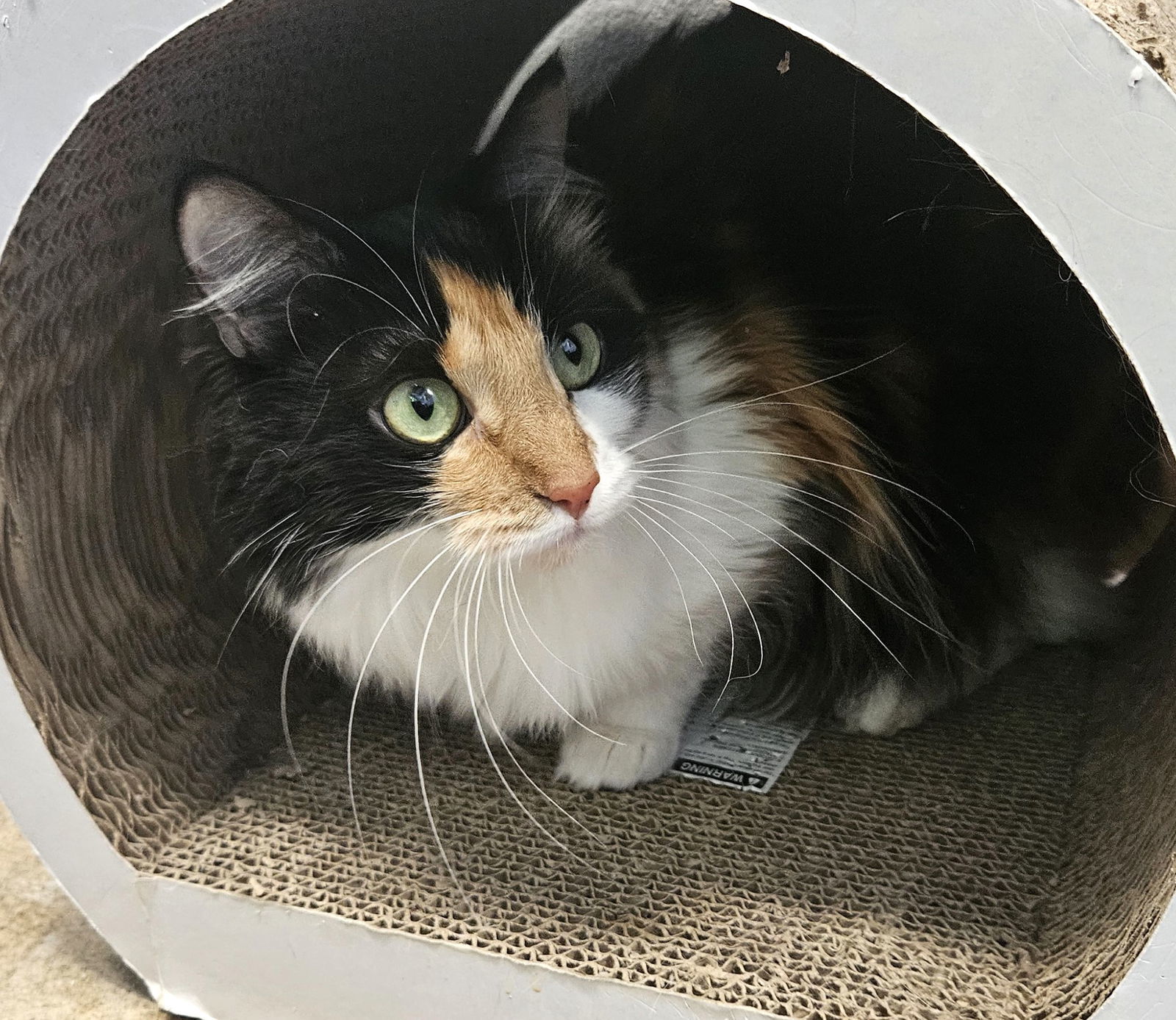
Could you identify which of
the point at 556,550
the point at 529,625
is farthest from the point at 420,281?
the point at 529,625

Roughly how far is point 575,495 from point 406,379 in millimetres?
183

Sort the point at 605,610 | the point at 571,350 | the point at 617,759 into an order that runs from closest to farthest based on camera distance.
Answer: the point at 571,350 → the point at 605,610 → the point at 617,759

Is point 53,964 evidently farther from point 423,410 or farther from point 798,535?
point 798,535

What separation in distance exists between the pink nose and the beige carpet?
0.70m

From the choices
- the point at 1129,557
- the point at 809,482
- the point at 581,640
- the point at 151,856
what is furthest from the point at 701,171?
the point at 151,856

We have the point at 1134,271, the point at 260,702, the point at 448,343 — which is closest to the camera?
the point at 1134,271

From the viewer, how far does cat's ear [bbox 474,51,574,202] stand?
1011mm

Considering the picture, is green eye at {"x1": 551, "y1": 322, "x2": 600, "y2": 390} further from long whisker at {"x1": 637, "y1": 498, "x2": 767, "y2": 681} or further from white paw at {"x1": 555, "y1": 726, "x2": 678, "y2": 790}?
white paw at {"x1": 555, "y1": 726, "x2": 678, "y2": 790}

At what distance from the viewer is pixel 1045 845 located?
1145 millimetres

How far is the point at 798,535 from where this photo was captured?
1210mm

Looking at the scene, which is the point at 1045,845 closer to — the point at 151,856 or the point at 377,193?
the point at 151,856

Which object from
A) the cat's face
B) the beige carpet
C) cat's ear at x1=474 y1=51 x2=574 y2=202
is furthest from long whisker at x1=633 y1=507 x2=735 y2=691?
the beige carpet

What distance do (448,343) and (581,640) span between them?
0.38 m

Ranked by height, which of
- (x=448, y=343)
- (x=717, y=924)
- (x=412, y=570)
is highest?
(x=448, y=343)
